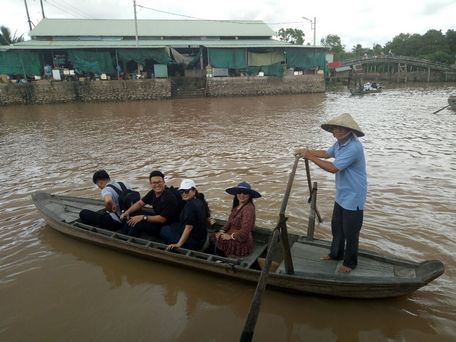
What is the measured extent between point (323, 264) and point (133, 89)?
26342 millimetres

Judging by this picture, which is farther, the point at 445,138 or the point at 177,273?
the point at 445,138

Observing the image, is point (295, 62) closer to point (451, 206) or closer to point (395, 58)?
point (395, 58)

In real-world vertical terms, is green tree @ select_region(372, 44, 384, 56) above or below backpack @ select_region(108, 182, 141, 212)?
above

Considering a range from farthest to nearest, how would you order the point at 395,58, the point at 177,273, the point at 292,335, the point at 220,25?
1. the point at 395,58
2. the point at 220,25
3. the point at 177,273
4. the point at 292,335

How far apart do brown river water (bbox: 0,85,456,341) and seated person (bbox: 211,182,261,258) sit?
1.34ft

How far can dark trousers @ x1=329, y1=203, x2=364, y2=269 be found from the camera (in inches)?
144

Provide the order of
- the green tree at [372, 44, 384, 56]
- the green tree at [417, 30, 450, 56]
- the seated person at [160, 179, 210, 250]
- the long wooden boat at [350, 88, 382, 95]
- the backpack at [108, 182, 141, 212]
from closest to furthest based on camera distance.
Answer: the seated person at [160, 179, 210, 250]
the backpack at [108, 182, 141, 212]
the long wooden boat at [350, 88, 382, 95]
the green tree at [417, 30, 450, 56]
the green tree at [372, 44, 384, 56]

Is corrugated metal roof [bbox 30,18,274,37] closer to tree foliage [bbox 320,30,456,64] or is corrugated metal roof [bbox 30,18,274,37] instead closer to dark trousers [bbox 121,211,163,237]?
tree foliage [bbox 320,30,456,64]

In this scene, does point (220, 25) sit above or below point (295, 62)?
above

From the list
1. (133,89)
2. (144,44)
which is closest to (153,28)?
(144,44)

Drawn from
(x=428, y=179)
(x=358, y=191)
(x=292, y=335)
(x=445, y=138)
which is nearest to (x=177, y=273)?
(x=292, y=335)

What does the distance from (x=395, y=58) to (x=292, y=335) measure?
50.4 metres

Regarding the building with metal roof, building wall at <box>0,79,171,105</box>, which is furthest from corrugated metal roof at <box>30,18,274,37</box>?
building wall at <box>0,79,171,105</box>

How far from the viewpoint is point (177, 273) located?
4.55 metres
